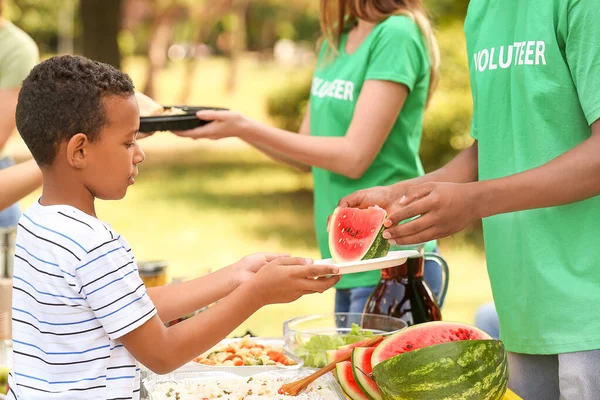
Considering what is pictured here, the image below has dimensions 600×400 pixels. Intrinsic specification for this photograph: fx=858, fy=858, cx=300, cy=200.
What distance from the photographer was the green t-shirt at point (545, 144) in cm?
238

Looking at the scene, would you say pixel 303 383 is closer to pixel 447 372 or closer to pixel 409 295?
pixel 447 372

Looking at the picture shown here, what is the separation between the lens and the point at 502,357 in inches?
90.4

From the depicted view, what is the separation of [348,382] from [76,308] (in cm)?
82

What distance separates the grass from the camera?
9867 mm

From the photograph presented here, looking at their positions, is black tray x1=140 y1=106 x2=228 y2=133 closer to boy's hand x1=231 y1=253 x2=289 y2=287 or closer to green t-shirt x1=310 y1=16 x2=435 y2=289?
green t-shirt x1=310 y1=16 x2=435 y2=289

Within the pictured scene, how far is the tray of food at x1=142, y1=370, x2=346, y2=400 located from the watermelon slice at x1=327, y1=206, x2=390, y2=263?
40 cm

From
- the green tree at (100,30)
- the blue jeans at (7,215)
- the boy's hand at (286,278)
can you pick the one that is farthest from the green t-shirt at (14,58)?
the green tree at (100,30)

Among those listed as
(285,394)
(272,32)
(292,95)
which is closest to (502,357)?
(285,394)

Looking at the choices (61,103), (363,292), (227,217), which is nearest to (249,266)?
(61,103)

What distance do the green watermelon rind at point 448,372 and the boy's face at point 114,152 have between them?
2.84 feet

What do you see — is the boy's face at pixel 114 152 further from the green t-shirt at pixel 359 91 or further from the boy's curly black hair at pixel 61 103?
the green t-shirt at pixel 359 91

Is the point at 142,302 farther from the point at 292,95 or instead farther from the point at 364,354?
the point at 292,95

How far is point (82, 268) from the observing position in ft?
6.64

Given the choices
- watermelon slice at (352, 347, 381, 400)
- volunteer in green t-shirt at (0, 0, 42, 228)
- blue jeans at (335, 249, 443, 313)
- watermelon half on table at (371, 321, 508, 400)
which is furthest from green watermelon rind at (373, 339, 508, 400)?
volunteer in green t-shirt at (0, 0, 42, 228)
